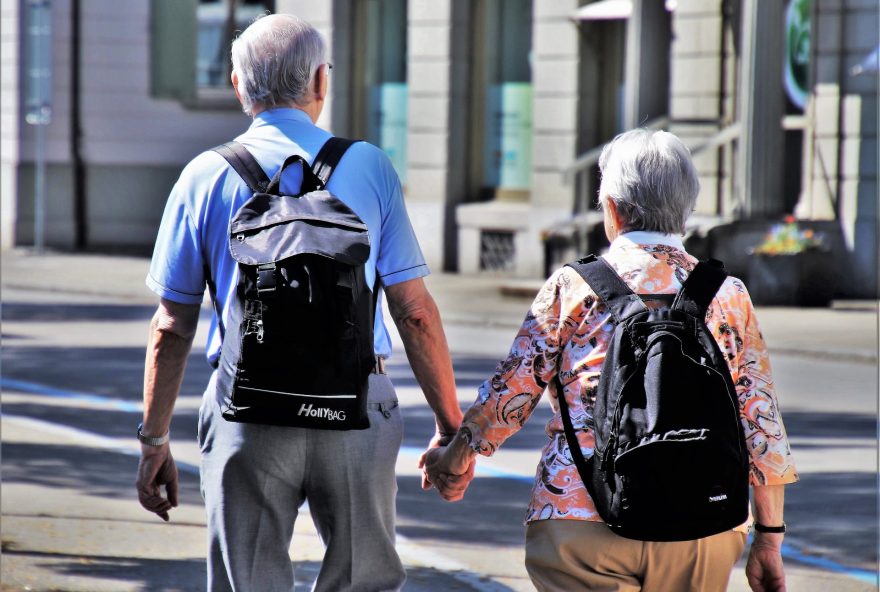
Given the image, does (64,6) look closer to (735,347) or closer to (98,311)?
(98,311)

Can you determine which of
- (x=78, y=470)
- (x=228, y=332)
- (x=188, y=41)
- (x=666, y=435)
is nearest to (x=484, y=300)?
(x=78, y=470)

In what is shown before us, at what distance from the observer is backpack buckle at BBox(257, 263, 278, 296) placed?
10.8 ft

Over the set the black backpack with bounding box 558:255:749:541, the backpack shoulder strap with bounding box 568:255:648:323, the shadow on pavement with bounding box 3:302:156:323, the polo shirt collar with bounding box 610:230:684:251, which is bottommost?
the shadow on pavement with bounding box 3:302:156:323

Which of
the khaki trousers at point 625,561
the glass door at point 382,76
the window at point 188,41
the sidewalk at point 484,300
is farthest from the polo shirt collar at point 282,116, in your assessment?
the window at point 188,41

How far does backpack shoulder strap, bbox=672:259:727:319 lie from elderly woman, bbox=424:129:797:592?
1.1 inches

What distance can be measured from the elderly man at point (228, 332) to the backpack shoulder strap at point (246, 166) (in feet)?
0.07

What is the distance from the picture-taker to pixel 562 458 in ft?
10.9

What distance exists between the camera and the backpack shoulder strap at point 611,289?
3268mm

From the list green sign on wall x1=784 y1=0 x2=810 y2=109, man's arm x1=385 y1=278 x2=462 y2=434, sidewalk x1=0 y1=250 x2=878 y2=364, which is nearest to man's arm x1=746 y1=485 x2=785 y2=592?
man's arm x1=385 y1=278 x2=462 y2=434

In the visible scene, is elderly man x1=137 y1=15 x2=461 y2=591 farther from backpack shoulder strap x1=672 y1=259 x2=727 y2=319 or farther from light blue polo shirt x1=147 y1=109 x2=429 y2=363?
backpack shoulder strap x1=672 y1=259 x2=727 y2=319

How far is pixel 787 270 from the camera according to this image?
55.8ft

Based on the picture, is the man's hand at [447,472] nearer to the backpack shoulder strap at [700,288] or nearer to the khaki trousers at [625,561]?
the khaki trousers at [625,561]

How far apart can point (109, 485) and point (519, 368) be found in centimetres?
467

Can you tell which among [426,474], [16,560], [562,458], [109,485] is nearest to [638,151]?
→ [562,458]
